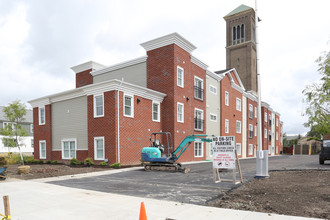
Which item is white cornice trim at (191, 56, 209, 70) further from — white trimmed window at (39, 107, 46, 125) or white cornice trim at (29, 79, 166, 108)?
white trimmed window at (39, 107, 46, 125)

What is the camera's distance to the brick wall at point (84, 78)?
94.2 feet

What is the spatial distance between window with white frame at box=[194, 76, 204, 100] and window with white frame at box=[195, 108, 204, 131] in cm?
150

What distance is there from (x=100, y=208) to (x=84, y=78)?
24.8 meters

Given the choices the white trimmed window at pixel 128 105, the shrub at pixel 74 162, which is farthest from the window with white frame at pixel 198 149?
the shrub at pixel 74 162

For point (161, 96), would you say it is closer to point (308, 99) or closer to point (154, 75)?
point (154, 75)

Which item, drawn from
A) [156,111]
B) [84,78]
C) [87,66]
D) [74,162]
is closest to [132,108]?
[156,111]

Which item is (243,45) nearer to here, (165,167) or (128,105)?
(128,105)

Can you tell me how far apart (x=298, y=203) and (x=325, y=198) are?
3.58 ft

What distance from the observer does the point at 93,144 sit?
63.7 ft

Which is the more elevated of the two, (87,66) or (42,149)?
(87,66)

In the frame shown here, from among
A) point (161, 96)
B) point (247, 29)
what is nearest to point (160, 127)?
point (161, 96)

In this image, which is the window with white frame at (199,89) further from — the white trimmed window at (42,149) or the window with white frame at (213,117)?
the white trimmed window at (42,149)

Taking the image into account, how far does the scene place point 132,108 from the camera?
19.3 meters

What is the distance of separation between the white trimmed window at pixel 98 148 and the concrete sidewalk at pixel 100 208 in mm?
10016
